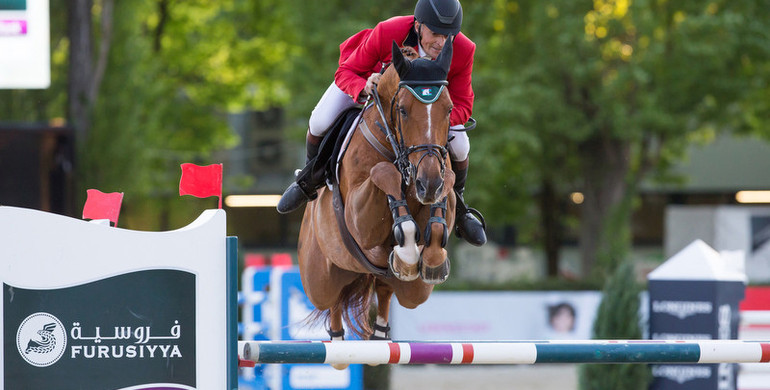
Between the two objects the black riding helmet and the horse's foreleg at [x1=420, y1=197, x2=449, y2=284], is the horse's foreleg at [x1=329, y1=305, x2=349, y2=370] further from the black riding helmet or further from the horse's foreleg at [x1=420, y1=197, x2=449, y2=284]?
the black riding helmet

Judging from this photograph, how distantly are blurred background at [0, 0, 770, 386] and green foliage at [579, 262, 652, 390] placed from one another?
1.17m

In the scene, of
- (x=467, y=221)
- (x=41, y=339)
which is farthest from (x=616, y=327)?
(x=41, y=339)

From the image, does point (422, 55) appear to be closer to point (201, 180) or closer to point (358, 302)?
point (201, 180)

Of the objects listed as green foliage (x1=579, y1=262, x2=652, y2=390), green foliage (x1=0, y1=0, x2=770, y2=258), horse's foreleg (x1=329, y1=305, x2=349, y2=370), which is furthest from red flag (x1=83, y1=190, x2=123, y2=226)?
green foliage (x1=0, y1=0, x2=770, y2=258)

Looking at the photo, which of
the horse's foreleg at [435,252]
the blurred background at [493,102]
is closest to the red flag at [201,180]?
→ the horse's foreleg at [435,252]

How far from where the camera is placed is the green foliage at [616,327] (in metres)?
8.12

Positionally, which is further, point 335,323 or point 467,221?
point 335,323

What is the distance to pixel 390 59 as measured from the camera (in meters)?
4.38

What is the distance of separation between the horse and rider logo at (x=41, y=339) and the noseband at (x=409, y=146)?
138 centimetres

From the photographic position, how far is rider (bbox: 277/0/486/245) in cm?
407

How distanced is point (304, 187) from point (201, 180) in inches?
42.8

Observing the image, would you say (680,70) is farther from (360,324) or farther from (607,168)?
(360,324)

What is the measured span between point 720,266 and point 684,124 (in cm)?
874

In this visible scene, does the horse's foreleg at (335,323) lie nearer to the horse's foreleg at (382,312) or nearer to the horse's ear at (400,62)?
the horse's foreleg at (382,312)
